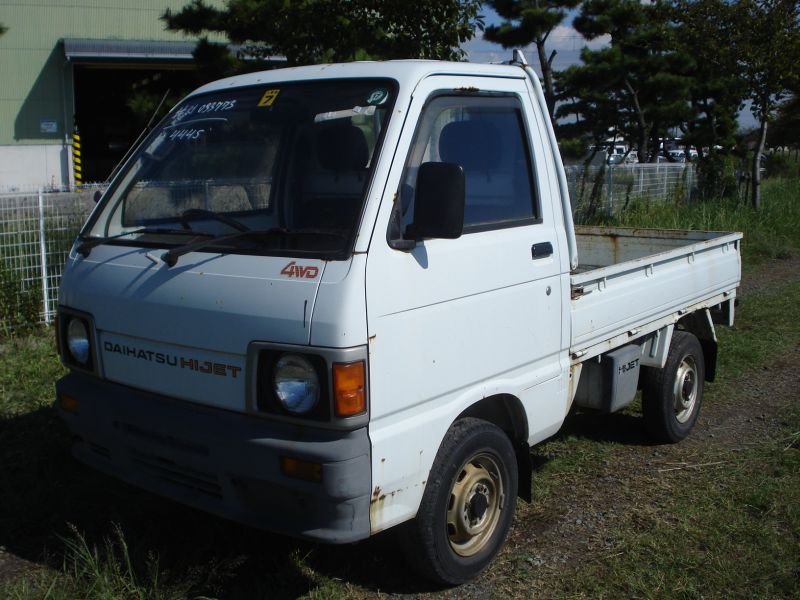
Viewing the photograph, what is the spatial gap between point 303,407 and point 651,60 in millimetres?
21124

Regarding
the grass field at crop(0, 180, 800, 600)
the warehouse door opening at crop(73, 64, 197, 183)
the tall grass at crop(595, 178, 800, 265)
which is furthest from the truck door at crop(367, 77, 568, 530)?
the warehouse door opening at crop(73, 64, 197, 183)

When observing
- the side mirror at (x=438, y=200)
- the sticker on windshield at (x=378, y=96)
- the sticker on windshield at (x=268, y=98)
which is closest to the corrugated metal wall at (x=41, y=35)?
the sticker on windshield at (x=268, y=98)

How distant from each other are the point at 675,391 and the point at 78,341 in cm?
380

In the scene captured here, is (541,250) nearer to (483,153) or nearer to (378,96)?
(483,153)

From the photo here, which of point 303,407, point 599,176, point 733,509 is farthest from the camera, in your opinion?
point 599,176

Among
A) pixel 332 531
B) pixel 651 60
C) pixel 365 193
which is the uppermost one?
pixel 651 60

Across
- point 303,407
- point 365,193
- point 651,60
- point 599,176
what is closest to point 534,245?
point 365,193

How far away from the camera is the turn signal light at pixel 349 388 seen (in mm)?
3020

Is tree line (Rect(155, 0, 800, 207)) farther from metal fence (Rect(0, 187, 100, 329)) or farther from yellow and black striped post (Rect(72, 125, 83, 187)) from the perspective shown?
yellow and black striped post (Rect(72, 125, 83, 187))

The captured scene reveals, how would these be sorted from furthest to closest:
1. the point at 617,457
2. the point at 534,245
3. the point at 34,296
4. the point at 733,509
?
the point at 34,296
the point at 617,457
the point at 733,509
the point at 534,245

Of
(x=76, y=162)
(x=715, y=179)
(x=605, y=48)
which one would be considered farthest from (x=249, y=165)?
(x=76, y=162)

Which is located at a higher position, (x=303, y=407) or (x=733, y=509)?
(x=303, y=407)

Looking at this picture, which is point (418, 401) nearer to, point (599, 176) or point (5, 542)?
point (5, 542)

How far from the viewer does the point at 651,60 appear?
72.0 ft
